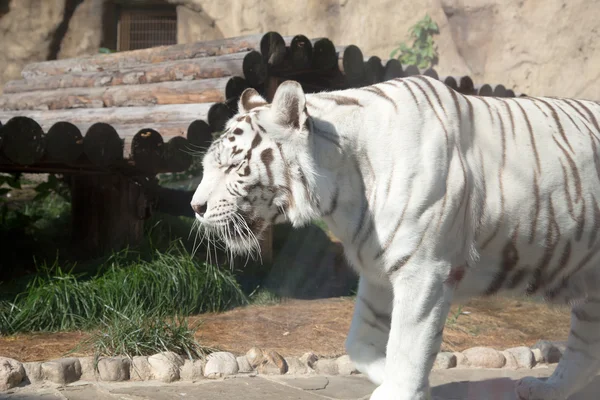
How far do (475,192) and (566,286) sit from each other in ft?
2.38

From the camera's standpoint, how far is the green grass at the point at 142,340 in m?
3.98

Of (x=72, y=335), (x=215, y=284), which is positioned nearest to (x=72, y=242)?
(x=215, y=284)

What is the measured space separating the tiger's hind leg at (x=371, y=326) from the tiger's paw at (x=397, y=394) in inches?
14.2

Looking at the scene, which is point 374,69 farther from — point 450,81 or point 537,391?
point 537,391

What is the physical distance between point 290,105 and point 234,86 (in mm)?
3062

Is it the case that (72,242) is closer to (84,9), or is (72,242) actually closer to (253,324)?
(253,324)

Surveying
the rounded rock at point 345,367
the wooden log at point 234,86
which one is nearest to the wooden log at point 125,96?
the wooden log at point 234,86

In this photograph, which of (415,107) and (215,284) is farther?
(215,284)

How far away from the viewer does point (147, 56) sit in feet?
24.3

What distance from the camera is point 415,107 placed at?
2.89m

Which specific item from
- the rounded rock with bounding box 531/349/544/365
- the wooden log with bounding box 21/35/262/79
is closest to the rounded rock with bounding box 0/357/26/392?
the rounded rock with bounding box 531/349/544/365

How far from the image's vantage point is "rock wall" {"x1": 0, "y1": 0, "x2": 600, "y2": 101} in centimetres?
1000

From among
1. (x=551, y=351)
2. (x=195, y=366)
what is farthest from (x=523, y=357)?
(x=195, y=366)

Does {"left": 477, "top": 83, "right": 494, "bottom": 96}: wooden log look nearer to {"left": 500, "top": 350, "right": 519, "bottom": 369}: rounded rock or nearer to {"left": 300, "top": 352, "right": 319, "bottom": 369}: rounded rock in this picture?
{"left": 500, "top": 350, "right": 519, "bottom": 369}: rounded rock
